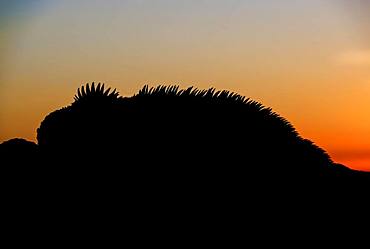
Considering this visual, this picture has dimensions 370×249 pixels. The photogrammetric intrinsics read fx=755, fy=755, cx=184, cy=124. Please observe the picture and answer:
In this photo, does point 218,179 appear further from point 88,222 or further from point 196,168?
point 88,222

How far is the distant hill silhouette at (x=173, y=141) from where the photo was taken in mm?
8266

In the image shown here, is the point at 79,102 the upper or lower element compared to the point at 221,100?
lower

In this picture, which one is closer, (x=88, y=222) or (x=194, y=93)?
(x=88, y=222)

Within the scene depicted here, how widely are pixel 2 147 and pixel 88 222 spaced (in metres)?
1.52

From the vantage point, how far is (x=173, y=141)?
8.42m

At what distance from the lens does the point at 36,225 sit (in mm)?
8117

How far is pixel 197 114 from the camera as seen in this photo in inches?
338

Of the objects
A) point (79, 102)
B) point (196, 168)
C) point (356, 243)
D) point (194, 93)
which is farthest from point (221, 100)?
point (356, 243)

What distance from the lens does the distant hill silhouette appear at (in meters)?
8.27

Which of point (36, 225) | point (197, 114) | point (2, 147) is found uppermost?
point (197, 114)

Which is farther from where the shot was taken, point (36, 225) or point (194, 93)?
point (194, 93)

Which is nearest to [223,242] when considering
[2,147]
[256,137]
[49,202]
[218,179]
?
[218,179]

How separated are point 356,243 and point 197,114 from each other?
2257mm

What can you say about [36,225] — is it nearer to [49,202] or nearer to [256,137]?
[49,202]
